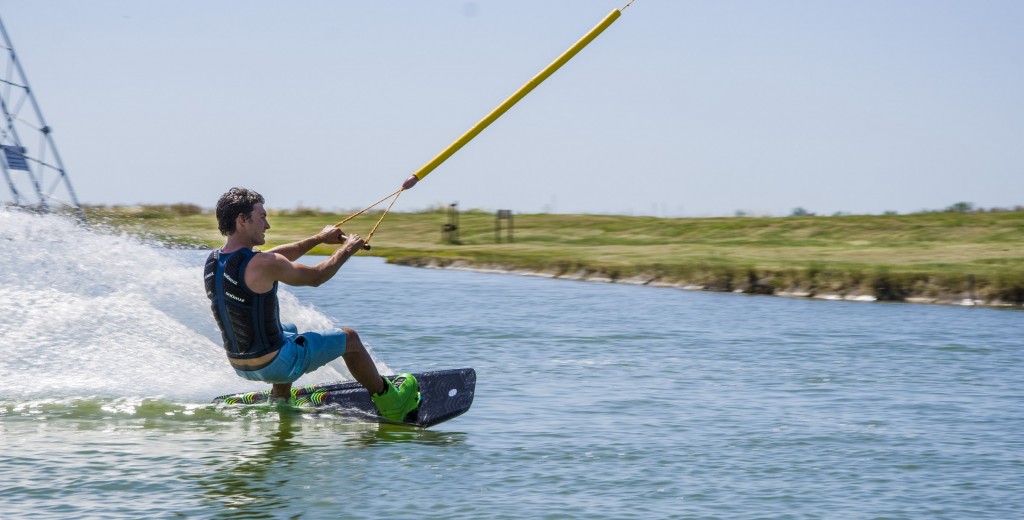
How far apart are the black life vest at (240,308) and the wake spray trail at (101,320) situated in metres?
2.41

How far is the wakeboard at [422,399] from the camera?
11781mm

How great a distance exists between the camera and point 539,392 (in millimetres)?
14945

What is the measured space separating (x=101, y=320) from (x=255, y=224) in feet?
15.4

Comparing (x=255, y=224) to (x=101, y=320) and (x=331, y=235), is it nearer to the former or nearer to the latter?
(x=331, y=235)

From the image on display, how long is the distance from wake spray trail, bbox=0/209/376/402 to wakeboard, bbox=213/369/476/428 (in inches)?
58.0

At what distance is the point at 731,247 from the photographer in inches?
1956

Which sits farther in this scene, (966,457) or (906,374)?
(906,374)

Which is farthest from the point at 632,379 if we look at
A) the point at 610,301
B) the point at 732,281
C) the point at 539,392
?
the point at 732,281

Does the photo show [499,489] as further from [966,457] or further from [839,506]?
[966,457]

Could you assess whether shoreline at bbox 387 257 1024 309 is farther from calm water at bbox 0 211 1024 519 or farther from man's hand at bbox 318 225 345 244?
man's hand at bbox 318 225 345 244

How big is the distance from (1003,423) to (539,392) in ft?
15.9

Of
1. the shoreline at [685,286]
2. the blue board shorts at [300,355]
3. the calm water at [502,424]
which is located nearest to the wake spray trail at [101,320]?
the calm water at [502,424]

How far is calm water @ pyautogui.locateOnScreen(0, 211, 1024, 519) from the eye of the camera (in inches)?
365

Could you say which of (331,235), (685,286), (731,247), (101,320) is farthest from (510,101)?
(731,247)
